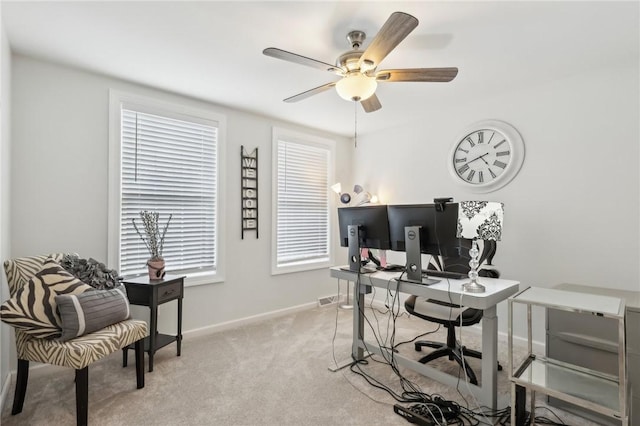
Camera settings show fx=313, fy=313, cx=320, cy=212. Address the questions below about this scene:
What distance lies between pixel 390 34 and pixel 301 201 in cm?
278

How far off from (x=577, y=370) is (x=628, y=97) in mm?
2140

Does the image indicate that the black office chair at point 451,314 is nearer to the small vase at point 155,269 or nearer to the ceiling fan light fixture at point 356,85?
the ceiling fan light fixture at point 356,85

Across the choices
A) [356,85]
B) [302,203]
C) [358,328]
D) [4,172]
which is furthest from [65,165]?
[358,328]

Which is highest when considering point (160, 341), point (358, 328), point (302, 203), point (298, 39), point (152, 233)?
point (298, 39)

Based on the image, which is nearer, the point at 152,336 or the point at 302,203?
the point at 152,336

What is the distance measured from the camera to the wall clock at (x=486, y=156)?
303 cm

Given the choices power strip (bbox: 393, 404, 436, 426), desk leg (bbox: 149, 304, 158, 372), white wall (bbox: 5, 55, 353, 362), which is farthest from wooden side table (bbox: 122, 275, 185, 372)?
power strip (bbox: 393, 404, 436, 426)

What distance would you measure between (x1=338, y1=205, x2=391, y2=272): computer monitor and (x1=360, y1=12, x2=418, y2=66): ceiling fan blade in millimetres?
1030

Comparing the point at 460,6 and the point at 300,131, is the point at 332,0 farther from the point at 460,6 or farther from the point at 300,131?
the point at 300,131

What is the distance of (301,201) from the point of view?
4.22m

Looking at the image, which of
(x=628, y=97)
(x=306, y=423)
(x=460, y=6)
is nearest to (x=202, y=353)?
(x=306, y=423)

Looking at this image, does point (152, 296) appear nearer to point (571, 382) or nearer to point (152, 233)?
point (152, 233)

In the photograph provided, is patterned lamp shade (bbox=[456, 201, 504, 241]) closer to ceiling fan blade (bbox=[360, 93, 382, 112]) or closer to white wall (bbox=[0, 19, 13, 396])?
ceiling fan blade (bbox=[360, 93, 382, 112])

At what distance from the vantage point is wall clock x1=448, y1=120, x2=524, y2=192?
9.93 feet
